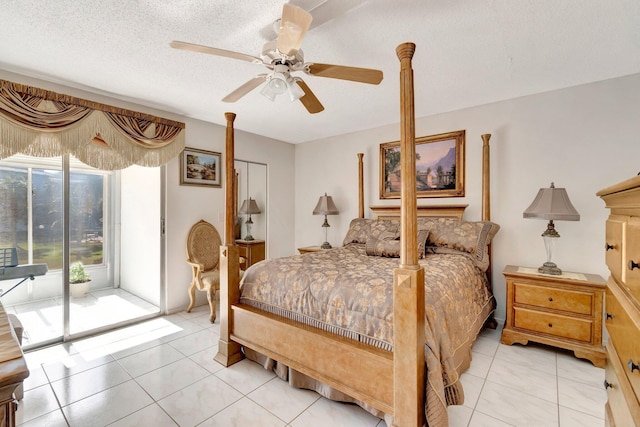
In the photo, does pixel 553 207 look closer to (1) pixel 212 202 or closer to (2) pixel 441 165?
(2) pixel 441 165

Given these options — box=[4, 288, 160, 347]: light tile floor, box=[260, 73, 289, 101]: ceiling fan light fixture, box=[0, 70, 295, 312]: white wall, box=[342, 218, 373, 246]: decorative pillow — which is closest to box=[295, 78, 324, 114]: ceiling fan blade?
box=[260, 73, 289, 101]: ceiling fan light fixture

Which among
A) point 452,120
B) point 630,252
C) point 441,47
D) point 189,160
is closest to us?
point 630,252

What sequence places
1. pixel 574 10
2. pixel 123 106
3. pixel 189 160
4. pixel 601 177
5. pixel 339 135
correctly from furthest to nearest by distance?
pixel 339 135 < pixel 189 160 < pixel 123 106 < pixel 601 177 < pixel 574 10

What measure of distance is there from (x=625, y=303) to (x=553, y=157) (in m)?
2.61

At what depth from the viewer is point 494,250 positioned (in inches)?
128

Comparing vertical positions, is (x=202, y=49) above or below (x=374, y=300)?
above

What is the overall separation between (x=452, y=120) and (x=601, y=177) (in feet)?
4.99

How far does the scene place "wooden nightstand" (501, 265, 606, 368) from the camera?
7.77 feet

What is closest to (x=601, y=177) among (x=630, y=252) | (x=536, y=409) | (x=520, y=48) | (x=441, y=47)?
(x=520, y=48)

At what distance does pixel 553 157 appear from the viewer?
2.92 meters

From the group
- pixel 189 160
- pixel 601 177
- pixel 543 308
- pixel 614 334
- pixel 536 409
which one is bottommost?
pixel 536 409

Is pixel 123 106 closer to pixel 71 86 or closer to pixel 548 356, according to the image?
pixel 71 86

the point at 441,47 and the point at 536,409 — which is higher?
the point at 441,47

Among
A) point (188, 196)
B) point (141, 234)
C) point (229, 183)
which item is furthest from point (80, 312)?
point (229, 183)
